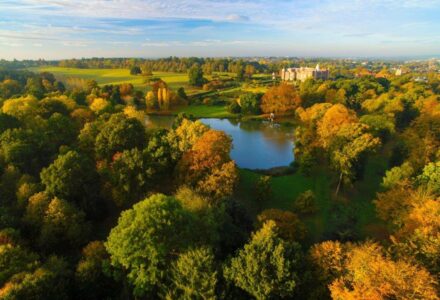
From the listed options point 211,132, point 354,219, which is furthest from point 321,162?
point 211,132

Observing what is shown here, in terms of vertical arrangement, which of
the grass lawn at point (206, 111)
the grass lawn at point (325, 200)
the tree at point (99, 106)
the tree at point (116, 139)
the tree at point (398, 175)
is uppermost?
the tree at point (99, 106)

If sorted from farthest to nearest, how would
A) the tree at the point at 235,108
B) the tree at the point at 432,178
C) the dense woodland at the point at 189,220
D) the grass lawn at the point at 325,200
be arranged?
the tree at the point at 235,108 → the grass lawn at the point at 325,200 → the tree at the point at 432,178 → the dense woodland at the point at 189,220

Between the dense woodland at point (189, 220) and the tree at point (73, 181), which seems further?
the tree at point (73, 181)

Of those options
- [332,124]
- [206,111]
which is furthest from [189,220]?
[206,111]

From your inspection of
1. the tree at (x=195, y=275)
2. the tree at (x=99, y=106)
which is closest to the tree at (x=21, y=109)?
the tree at (x=99, y=106)

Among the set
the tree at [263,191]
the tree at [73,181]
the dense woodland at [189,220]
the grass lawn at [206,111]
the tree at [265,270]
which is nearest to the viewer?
the tree at [265,270]

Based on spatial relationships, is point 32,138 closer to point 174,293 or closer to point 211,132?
point 211,132

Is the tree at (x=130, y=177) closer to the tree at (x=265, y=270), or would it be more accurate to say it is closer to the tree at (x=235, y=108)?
the tree at (x=265, y=270)
